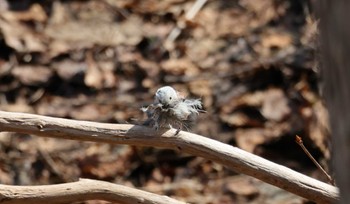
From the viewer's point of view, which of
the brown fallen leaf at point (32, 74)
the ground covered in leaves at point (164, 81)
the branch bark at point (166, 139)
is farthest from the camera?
the brown fallen leaf at point (32, 74)

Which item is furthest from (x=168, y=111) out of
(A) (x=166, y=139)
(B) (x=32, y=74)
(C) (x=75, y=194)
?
(B) (x=32, y=74)

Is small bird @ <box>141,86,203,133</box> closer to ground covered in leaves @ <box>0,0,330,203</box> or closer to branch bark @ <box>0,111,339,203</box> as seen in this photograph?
branch bark @ <box>0,111,339,203</box>

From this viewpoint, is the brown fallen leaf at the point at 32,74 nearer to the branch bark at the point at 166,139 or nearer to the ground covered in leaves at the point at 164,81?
the ground covered in leaves at the point at 164,81

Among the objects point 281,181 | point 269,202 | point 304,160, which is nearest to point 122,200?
point 281,181

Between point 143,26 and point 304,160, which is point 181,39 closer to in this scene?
point 143,26

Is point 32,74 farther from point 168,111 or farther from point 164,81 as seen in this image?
point 168,111

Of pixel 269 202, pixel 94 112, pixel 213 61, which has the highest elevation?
pixel 213 61

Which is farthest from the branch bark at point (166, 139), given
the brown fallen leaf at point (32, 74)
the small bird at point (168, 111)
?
the brown fallen leaf at point (32, 74)
